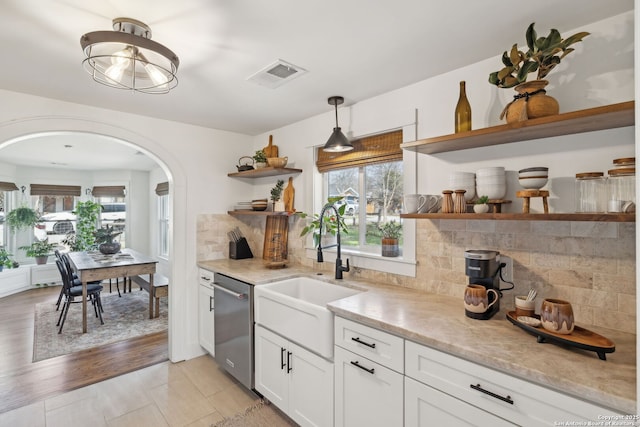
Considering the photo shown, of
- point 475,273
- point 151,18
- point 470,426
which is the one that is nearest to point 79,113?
point 151,18

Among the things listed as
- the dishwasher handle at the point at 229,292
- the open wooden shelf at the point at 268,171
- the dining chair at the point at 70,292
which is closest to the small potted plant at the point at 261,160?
the open wooden shelf at the point at 268,171

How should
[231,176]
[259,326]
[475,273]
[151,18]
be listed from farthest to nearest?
[231,176], [259,326], [475,273], [151,18]

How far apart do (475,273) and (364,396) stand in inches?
→ 33.7

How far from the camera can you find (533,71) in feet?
4.54

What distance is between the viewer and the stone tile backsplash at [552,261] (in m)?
1.38

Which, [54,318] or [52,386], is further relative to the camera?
[54,318]

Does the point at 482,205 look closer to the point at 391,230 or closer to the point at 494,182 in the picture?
the point at 494,182

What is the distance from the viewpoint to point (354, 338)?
164cm

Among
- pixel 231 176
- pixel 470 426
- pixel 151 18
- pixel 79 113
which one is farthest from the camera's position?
pixel 231 176

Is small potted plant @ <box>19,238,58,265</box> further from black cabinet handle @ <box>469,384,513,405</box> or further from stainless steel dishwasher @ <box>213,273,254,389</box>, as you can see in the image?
black cabinet handle @ <box>469,384,513,405</box>

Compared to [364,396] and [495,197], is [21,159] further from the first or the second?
[495,197]

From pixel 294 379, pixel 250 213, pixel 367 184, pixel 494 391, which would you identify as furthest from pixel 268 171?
pixel 494 391

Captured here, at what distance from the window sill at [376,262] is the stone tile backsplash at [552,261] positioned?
5 cm

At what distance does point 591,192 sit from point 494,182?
395mm
